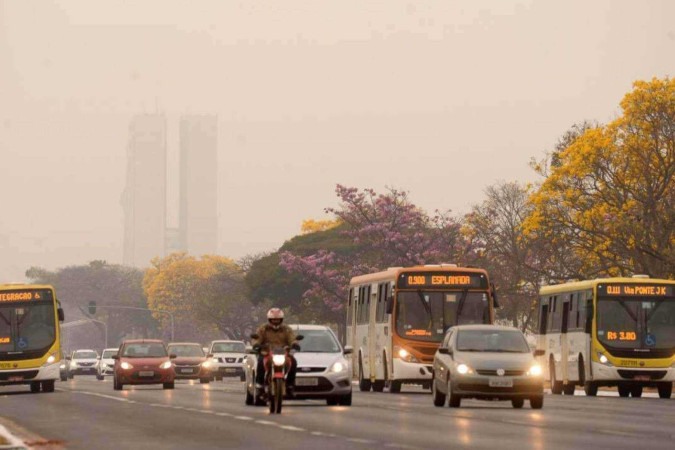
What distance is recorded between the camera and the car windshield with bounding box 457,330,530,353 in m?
34.9

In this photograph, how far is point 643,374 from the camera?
44906mm

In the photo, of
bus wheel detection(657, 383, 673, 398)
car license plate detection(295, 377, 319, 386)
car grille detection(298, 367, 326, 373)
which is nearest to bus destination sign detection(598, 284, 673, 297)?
bus wheel detection(657, 383, 673, 398)

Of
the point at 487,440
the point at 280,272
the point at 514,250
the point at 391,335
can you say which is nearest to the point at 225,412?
the point at 487,440

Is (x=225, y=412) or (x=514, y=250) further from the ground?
(x=514, y=250)

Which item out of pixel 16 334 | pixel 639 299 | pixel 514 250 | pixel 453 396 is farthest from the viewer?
pixel 514 250

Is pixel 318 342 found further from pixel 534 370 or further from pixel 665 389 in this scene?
pixel 665 389

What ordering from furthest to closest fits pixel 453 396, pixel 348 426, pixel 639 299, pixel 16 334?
pixel 16 334 < pixel 639 299 < pixel 453 396 < pixel 348 426

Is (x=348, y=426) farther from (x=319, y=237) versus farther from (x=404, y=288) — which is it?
(x=319, y=237)

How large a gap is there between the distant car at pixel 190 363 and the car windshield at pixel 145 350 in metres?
10.9

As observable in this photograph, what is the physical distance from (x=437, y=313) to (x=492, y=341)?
35.2 feet

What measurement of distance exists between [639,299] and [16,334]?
55.3ft

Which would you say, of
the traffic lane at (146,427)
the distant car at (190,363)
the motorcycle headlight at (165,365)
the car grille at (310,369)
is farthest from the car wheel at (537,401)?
the distant car at (190,363)

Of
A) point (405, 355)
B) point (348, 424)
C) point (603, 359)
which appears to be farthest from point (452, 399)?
point (603, 359)

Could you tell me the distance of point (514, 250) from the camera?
234ft
